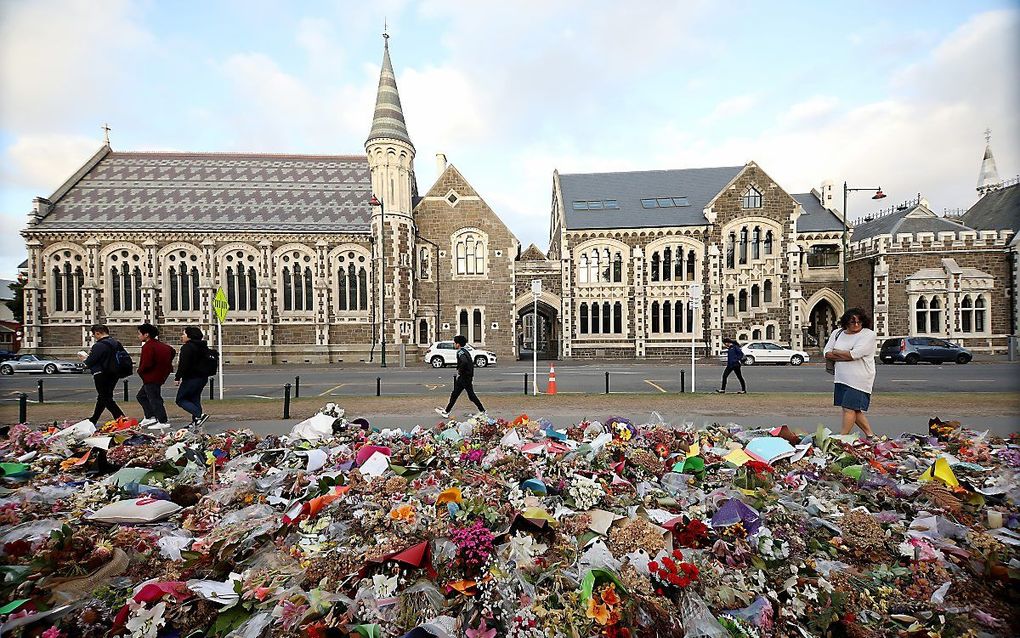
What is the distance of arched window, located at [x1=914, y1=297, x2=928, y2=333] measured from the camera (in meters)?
30.5

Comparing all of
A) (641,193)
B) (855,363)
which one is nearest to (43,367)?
(855,363)

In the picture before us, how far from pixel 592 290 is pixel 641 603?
3012 centimetres

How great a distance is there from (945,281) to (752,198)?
43.8ft

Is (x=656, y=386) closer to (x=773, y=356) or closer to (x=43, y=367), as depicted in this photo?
(x=773, y=356)

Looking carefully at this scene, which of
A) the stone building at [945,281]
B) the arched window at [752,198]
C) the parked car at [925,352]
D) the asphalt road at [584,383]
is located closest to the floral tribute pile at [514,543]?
the asphalt road at [584,383]

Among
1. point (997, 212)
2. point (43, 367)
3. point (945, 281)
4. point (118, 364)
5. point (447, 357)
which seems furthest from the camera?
point (997, 212)

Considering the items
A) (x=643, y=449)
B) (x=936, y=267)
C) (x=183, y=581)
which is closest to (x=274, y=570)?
(x=183, y=581)

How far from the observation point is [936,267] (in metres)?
30.5

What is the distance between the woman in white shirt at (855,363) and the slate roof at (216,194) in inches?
1181

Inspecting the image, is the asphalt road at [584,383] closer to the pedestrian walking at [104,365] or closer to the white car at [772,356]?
the white car at [772,356]

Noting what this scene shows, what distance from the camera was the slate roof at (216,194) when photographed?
3162 cm

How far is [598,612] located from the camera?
8.20 ft

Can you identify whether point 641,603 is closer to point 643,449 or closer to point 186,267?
point 643,449

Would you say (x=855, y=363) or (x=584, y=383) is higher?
(x=855, y=363)
